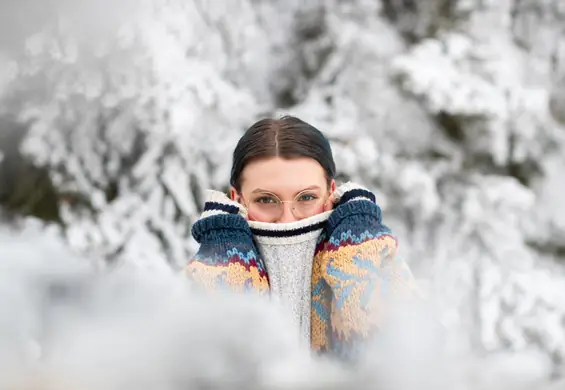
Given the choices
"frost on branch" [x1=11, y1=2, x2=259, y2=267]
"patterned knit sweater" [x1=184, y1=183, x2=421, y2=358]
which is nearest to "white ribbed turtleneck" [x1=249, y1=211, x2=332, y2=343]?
"patterned knit sweater" [x1=184, y1=183, x2=421, y2=358]

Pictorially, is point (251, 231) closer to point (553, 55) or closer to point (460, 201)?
point (460, 201)

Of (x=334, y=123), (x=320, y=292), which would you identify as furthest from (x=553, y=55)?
(x=320, y=292)

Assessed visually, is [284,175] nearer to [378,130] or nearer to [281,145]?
[281,145]

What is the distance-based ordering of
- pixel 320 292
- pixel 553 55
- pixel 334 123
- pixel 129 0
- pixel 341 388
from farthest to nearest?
pixel 553 55
pixel 334 123
pixel 320 292
pixel 129 0
pixel 341 388

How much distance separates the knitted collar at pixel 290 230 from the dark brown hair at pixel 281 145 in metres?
0.07

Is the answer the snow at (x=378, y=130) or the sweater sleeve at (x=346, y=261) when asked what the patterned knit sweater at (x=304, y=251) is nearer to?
the sweater sleeve at (x=346, y=261)

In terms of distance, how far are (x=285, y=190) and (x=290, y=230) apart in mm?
46

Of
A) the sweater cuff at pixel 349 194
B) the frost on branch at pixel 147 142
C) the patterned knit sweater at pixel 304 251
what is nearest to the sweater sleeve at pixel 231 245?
the patterned knit sweater at pixel 304 251

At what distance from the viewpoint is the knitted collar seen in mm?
682

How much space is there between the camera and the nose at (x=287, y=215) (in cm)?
69

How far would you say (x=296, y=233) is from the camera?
2.24ft

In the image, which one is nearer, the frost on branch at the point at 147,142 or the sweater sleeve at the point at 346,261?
the sweater sleeve at the point at 346,261

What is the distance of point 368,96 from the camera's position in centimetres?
198

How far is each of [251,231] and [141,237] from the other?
112cm
